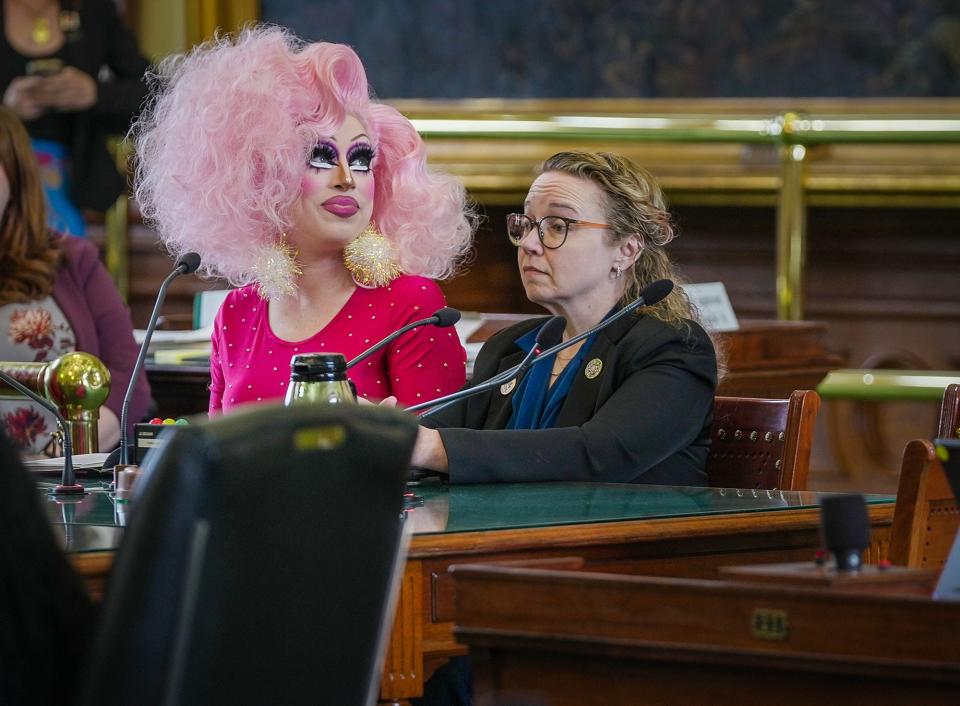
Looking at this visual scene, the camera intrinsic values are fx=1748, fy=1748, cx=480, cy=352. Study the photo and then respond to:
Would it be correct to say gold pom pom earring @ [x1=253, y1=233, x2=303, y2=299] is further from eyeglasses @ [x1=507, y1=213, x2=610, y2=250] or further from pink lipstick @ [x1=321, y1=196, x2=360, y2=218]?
eyeglasses @ [x1=507, y1=213, x2=610, y2=250]

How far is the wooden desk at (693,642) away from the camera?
1354 millimetres

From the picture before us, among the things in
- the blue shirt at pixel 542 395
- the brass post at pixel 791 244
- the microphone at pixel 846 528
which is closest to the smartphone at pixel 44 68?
the brass post at pixel 791 244

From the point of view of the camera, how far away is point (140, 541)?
1187mm

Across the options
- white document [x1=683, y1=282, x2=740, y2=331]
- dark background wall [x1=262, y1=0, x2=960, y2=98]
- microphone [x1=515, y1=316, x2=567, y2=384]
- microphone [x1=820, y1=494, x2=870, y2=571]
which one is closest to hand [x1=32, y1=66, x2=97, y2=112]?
white document [x1=683, y1=282, x2=740, y2=331]

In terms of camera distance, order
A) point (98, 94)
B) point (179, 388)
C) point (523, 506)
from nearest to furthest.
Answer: point (523, 506)
point (179, 388)
point (98, 94)

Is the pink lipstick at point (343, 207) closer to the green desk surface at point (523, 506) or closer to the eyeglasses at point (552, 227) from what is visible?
the eyeglasses at point (552, 227)

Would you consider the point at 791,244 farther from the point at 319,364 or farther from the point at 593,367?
the point at 319,364

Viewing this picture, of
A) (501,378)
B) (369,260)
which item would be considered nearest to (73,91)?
(369,260)

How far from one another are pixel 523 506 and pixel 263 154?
1.04 metres

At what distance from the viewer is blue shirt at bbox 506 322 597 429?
8.91ft

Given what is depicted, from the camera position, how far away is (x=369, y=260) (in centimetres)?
299

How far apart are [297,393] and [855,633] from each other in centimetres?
103

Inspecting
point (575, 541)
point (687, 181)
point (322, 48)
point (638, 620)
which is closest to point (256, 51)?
point (322, 48)

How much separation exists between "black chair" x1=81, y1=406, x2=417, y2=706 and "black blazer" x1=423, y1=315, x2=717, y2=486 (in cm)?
101
